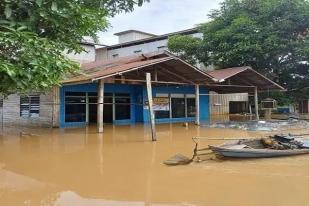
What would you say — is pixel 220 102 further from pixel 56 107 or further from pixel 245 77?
pixel 56 107

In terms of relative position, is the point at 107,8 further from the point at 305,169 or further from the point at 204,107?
the point at 204,107

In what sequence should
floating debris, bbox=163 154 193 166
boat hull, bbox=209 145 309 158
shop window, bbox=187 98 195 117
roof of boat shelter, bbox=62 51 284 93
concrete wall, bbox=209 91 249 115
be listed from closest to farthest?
floating debris, bbox=163 154 193 166, boat hull, bbox=209 145 309 158, roof of boat shelter, bbox=62 51 284 93, shop window, bbox=187 98 195 117, concrete wall, bbox=209 91 249 115

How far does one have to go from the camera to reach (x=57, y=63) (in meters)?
3.00

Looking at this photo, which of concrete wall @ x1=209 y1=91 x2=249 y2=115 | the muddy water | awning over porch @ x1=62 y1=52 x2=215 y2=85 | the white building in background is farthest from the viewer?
the white building in background

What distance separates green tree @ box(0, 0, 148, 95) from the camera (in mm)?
2693

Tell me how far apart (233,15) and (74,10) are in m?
21.1

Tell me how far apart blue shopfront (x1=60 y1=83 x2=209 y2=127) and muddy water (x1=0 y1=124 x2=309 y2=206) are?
7280 mm

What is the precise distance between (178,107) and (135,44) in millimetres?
11196

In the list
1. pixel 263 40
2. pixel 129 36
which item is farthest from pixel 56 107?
pixel 129 36

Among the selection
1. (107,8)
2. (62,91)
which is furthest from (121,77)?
(107,8)

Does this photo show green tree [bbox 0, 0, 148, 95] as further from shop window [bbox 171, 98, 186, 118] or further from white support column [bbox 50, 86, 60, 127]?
shop window [bbox 171, 98, 186, 118]

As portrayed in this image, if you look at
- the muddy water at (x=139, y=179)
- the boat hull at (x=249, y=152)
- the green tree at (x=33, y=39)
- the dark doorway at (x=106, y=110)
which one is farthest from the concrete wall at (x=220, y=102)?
the green tree at (x=33, y=39)

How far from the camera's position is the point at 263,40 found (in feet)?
67.9

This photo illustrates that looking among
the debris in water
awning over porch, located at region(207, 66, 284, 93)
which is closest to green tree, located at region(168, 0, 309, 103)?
awning over porch, located at region(207, 66, 284, 93)
